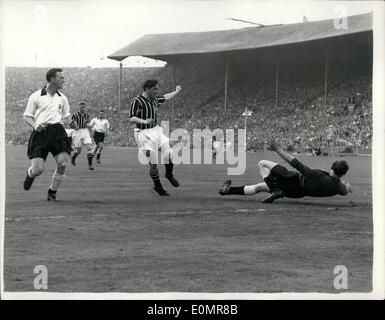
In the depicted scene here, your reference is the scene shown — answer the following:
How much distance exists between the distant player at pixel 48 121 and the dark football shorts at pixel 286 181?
10.0 ft

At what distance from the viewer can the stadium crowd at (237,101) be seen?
3716 centimetres

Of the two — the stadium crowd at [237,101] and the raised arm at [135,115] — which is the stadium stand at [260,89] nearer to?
the stadium crowd at [237,101]

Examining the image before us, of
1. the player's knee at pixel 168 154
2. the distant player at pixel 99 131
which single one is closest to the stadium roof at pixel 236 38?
the distant player at pixel 99 131

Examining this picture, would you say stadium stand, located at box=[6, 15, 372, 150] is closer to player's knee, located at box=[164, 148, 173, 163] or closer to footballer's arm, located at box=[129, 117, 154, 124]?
player's knee, located at box=[164, 148, 173, 163]

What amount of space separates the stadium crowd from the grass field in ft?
78.6

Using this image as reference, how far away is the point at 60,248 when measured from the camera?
259 inches

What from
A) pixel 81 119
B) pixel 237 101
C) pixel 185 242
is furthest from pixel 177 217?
pixel 237 101

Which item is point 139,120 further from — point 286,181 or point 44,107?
point 286,181

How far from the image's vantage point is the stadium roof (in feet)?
126

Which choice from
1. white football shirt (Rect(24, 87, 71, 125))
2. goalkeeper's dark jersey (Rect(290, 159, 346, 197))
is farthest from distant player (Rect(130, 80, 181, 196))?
goalkeeper's dark jersey (Rect(290, 159, 346, 197))

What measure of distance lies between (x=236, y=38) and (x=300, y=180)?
36636mm
